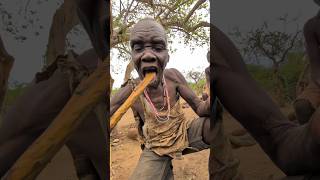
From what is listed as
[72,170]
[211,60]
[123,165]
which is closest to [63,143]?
[72,170]

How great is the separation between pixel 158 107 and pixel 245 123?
2.22 feet

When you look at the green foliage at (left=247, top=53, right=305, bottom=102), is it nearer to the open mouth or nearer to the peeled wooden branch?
the peeled wooden branch

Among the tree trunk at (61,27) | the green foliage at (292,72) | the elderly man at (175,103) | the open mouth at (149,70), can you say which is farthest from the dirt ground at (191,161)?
the tree trunk at (61,27)

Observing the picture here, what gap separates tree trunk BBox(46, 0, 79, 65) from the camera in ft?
3.10

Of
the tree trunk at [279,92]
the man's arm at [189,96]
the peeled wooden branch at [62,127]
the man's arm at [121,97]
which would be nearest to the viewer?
the peeled wooden branch at [62,127]

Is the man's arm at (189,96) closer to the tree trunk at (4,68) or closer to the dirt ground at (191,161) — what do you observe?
the dirt ground at (191,161)

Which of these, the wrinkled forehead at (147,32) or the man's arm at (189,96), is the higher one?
the wrinkled forehead at (147,32)

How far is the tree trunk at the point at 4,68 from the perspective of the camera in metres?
0.95

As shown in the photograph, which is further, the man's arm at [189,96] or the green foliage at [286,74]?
the man's arm at [189,96]

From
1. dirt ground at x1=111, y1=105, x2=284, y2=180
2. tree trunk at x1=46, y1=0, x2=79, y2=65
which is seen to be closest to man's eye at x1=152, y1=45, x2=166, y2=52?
dirt ground at x1=111, y1=105, x2=284, y2=180

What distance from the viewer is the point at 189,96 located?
1.61 m

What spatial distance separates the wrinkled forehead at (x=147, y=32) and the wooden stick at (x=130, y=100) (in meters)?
0.16

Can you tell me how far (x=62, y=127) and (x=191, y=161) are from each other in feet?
4.73

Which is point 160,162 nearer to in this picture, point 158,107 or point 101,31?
point 158,107
